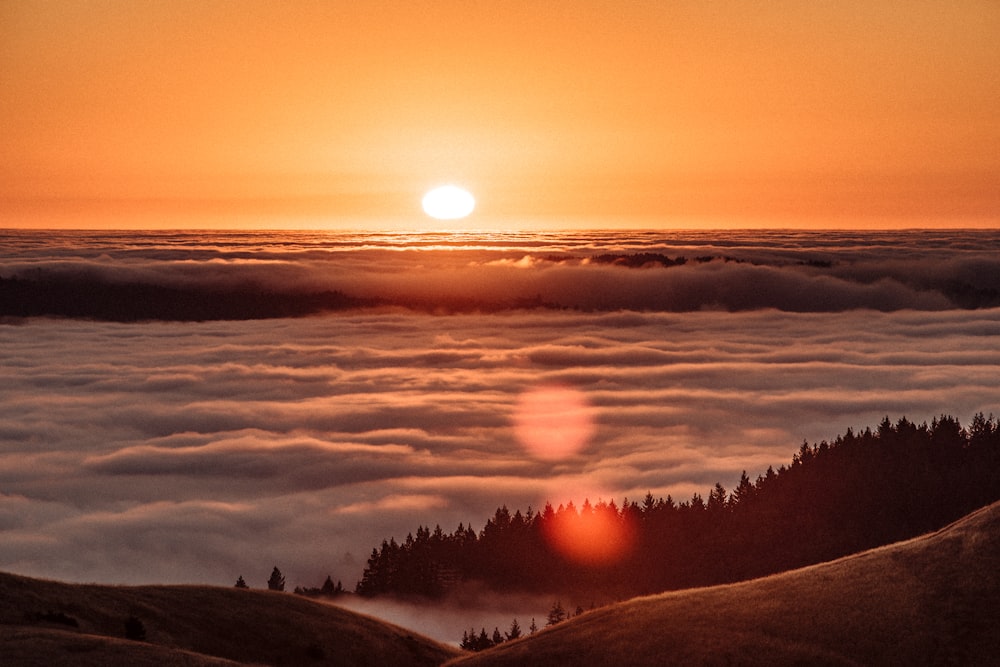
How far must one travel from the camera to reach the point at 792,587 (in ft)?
199

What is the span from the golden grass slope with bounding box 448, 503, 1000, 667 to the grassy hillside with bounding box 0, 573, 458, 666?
1698cm

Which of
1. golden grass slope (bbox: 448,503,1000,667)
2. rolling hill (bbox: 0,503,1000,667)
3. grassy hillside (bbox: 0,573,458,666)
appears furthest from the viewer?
golden grass slope (bbox: 448,503,1000,667)

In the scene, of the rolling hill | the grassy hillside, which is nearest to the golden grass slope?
the rolling hill

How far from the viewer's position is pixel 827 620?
55.5 meters

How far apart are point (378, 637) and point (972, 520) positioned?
42.5m

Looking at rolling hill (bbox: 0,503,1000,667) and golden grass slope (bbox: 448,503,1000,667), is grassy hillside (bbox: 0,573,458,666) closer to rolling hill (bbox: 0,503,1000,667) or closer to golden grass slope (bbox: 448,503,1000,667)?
rolling hill (bbox: 0,503,1000,667)

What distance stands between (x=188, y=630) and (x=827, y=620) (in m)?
38.8

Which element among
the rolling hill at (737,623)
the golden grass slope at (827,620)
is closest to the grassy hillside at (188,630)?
the rolling hill at (737,623)

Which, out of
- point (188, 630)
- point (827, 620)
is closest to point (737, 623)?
point (827, 620)

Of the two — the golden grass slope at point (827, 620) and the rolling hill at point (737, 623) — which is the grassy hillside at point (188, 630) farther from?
the golden grass slope at point (827, 620)

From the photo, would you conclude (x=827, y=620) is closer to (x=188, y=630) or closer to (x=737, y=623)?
(x=737, y=623)

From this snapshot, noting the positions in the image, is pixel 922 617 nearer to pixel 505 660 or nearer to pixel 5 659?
pixel 505 660

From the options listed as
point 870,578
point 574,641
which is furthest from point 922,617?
point 574,641

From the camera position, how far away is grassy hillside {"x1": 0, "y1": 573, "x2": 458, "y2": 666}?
4834 centimetres
